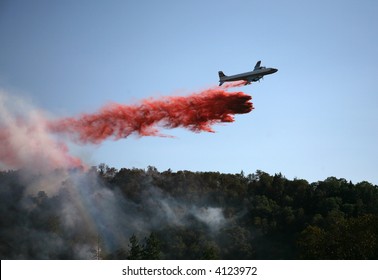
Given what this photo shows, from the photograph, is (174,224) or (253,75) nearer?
(253,75)

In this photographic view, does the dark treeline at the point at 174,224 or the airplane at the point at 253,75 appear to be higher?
the airplane at the point at 253,75

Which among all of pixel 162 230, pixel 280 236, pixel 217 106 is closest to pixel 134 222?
pixel 162 230

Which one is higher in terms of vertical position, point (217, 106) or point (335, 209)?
point (217, 106)

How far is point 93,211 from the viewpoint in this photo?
196125 mm

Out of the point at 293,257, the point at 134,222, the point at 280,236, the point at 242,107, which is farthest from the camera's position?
the point at 134,222

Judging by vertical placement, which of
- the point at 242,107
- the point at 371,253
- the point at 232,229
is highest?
the point at 242,107

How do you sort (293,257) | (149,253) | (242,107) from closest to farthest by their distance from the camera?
(242,107) < (149,253) < (293,257)

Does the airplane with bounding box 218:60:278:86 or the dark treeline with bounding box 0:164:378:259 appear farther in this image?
the dark treeline with bounding box 0:164:378:259

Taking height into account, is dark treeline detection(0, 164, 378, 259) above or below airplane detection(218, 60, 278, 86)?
below

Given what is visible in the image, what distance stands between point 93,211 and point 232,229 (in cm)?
4833

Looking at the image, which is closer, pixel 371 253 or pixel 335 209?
pixel 371 253

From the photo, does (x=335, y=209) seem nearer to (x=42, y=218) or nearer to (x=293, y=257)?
(x=293, y=257)

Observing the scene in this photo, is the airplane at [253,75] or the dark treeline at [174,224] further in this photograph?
the dark treeline at [174,224]

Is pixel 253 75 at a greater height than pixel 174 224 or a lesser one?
greater
